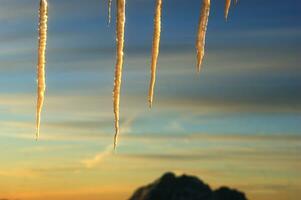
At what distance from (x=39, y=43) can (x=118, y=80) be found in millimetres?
3018

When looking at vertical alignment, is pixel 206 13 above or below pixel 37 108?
above

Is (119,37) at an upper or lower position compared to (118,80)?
upper

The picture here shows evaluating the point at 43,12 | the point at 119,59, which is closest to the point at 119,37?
the point at 119,59

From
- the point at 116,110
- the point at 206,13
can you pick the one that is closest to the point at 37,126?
the point at 116,110

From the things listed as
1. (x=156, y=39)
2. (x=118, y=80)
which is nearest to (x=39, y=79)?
(x=118, y=80)

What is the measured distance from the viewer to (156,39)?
24078 mm

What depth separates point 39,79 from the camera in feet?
78.2

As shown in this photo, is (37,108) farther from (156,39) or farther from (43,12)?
(156,39)

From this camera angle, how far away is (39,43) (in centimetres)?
2366

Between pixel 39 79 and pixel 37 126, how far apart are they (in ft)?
5.75

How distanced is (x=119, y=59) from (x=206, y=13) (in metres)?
3.45

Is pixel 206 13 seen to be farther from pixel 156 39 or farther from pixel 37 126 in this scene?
pixel 37 126

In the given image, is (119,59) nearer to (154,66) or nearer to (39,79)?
(154,66)

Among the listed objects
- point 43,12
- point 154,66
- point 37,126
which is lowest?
point 37,126
